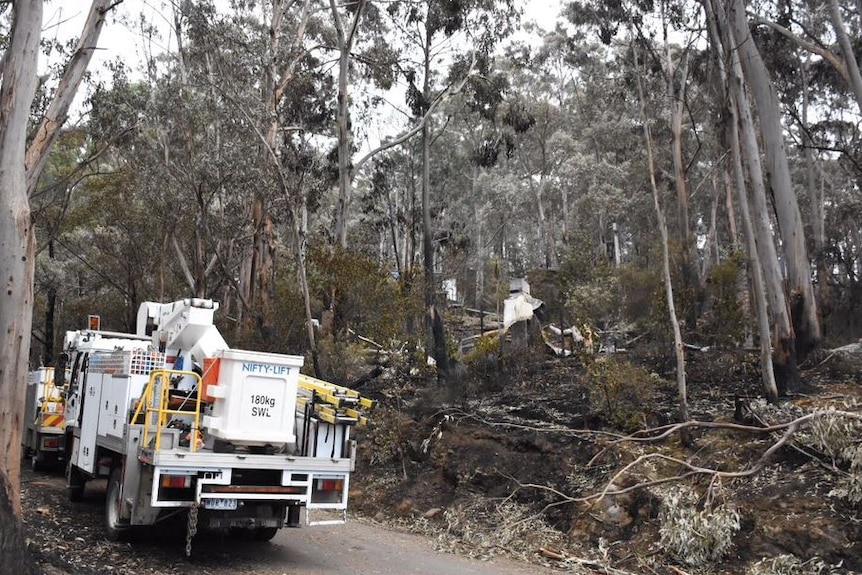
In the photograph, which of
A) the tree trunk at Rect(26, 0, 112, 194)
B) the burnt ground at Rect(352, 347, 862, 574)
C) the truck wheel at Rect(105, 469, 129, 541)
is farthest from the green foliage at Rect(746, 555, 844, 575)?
the tree trunk at Rect(26, 0, 112, 194)

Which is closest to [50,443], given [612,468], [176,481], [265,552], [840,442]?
[265,552]

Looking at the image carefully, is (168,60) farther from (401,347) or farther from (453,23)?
(401,347)

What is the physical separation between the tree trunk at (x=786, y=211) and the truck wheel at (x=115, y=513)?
511 inches

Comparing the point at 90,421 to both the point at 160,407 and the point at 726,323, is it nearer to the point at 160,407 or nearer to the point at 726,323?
the point at 160,407

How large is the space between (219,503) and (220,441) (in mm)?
674

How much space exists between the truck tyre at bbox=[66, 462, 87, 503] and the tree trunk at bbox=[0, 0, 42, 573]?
3918mm

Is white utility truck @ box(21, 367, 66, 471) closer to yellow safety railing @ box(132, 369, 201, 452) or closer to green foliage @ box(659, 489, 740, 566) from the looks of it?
yellow safety railing @ box(132, 369, 201, 452)

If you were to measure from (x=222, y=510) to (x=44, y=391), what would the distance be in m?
7.93

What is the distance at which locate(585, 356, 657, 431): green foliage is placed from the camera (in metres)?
12.4

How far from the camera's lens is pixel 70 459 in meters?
9.82

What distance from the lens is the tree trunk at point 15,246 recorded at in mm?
5906


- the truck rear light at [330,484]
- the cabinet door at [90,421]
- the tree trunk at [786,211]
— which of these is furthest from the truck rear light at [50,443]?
the tree trunk at [786,211]

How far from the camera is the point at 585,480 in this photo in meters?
11.1

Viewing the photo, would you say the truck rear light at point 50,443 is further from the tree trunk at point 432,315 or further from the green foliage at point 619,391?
the green foliage at point 619,391
